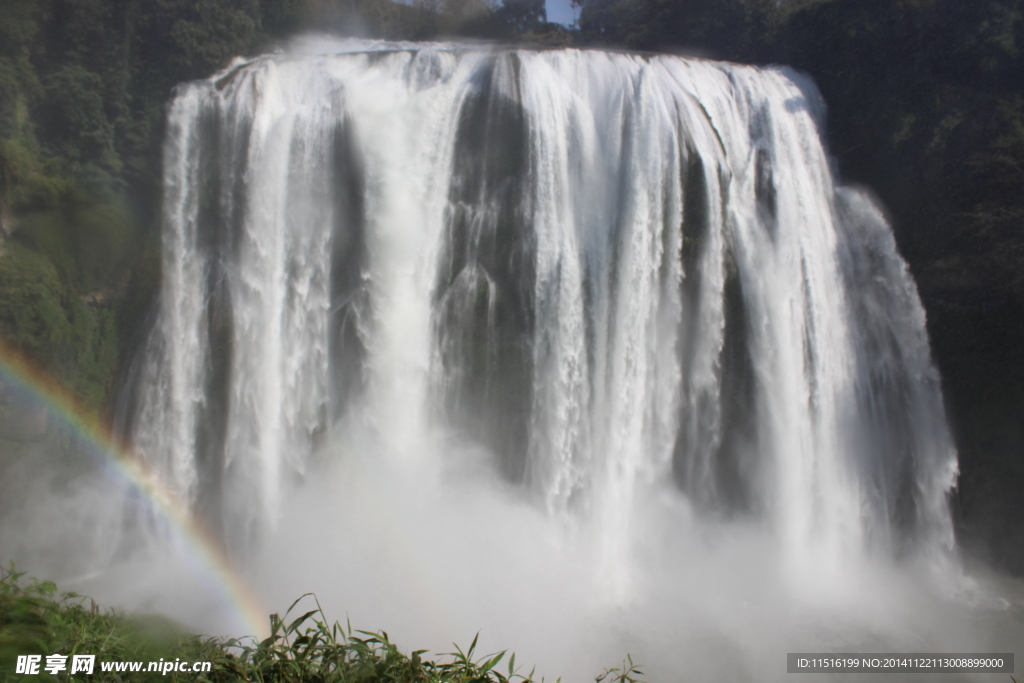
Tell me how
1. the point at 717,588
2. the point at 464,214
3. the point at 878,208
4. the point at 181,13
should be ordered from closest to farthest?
the point at 717,588 → the point at 464,214 → the point at 878,208 → the point at 181,13

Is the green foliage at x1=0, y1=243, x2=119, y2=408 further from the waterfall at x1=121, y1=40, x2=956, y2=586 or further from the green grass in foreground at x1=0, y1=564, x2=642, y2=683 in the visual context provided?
the green grass in foreground at x1=0, y1=564, x2=642, y2=683

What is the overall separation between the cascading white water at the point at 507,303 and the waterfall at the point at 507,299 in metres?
0.04

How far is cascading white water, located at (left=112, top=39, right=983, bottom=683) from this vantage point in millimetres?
10906

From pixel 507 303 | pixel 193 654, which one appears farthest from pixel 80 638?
pixel 507 303

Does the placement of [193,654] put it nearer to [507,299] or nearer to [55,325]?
[507,299]

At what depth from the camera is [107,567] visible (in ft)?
37.7

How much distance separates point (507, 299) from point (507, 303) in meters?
0.06

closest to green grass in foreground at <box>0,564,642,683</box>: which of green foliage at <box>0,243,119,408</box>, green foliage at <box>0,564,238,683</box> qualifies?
green foliage at <box>0,564,238,683</box>

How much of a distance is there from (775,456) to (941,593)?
124 inches

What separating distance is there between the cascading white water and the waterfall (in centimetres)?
4

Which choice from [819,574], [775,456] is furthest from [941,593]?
[775,456]

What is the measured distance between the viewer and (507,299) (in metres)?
11.3

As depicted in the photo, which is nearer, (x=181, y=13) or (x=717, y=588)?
(x=717, y=588)

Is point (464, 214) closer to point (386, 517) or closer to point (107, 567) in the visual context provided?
point (386, 517)
